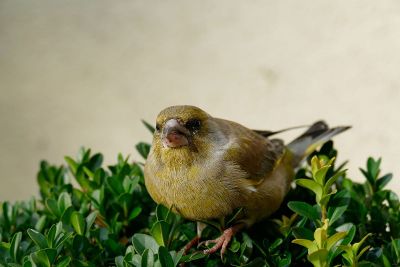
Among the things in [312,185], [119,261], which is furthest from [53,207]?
[312,185]

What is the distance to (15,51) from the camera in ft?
20.2

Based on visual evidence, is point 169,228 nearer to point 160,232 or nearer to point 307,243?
point 160,232

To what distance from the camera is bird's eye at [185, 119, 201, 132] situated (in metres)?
2.20

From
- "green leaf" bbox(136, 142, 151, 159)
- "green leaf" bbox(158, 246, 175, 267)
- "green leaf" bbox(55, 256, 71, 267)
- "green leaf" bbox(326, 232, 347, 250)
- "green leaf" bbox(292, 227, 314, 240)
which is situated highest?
Result: "green leaf" bbox(136, 142, 151, 159)

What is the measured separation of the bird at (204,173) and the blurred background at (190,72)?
2718 mm

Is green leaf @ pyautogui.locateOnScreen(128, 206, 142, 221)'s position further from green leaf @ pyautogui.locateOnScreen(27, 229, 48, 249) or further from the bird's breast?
green leaf @ pyautogui.locateOnScreen(27, 229, 48, 249)

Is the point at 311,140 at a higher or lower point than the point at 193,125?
lower

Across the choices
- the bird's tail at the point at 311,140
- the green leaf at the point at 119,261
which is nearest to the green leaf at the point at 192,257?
the green leaf at the point at 119,261

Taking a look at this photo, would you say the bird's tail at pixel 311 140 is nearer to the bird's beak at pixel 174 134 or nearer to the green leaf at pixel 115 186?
the bird's beak at pixel 174 134

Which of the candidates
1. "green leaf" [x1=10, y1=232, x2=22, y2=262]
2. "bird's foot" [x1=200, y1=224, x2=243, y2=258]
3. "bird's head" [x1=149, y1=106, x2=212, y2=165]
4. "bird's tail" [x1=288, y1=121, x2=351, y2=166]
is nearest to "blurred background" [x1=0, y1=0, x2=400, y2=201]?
"bird's tail" [x1=288, y1=121, x2=351, y2=166]

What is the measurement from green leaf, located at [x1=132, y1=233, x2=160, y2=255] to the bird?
27cm

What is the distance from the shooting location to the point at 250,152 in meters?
2.37

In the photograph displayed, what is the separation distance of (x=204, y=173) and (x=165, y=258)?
1.71 feet

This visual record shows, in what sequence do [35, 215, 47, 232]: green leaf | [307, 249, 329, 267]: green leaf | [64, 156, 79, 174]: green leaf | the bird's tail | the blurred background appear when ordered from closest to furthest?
1. [307, 249, 329, 267]: green leaf
2. [35, 215, 47, 232]: green leaf
3. [64, 156, 79, 174]: green leaf
4. the bird's tail
5. the blurred background
